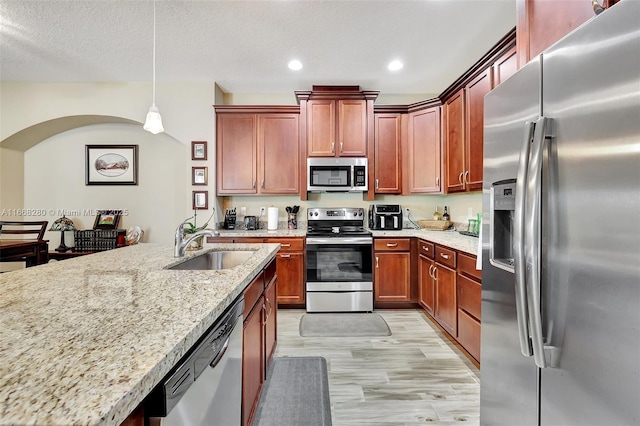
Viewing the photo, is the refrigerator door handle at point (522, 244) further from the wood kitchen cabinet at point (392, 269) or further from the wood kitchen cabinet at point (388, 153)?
the wood kitchen cabinet at point (388, 153)

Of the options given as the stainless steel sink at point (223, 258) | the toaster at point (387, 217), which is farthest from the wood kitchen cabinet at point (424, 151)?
the stainless steel sink at point (223, 258)

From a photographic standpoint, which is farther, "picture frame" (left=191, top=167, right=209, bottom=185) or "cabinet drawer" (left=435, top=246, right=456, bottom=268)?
"picture frame" (left=191, top=167, right=209, bottom=185)

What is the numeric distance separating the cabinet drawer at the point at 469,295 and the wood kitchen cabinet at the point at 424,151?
1.38 metres

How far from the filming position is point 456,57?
3.17m

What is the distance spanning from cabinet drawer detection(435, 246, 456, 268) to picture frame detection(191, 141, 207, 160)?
2.96 meters

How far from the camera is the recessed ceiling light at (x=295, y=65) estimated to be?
10.6 feet

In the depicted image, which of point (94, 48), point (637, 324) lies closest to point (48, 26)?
point (94, 48)

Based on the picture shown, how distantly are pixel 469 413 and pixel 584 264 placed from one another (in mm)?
1396

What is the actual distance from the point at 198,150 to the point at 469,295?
3.37 metres

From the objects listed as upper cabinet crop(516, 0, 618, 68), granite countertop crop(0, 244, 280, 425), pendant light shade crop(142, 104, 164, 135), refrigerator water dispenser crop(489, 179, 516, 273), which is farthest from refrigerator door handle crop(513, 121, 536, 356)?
pendant light shade crop(142, 104, 164, 135)

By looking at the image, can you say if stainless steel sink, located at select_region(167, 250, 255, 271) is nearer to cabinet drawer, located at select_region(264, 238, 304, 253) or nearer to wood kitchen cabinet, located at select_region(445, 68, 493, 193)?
cabinet drawer, located at select_region(264, 238, 304, 253)

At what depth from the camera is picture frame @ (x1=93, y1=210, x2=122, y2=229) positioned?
411 cm

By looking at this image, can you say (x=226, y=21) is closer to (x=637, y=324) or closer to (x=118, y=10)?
(x=118, y=10)

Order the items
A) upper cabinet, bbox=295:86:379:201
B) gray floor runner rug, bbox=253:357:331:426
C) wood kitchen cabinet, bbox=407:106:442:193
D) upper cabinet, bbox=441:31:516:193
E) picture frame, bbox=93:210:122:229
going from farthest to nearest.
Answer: picture frame, bbox=93:210:122:229 < upper cabinet, bbox=295:86:379:201 < wood kitchen cabinet, bbox=407:106:442:193 < upper cabinet, bbox=441:31:516:193 < gray floor runner rug, bbox=253:357:331:426
